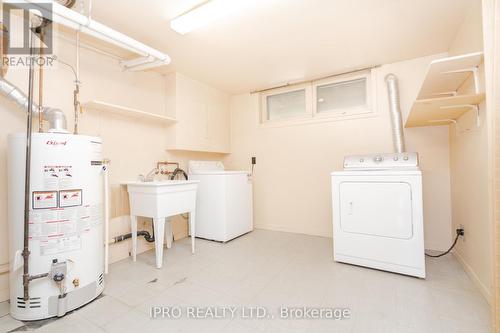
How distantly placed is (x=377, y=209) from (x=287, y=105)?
216 centimetres

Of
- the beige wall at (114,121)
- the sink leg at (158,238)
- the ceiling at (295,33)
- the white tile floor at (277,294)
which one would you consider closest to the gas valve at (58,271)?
the white tile floor at (277,294)

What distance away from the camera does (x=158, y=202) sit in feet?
7.23

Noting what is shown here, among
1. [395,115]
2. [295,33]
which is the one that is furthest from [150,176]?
[395,115]

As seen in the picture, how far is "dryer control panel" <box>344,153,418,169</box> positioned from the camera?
2219 mm

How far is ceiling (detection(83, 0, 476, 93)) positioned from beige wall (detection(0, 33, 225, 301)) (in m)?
0.50

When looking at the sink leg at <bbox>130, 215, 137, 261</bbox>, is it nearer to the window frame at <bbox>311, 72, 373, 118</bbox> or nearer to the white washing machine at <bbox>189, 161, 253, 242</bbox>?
the white washing machine at <bbox>189, 161, 253, 242</bbox>

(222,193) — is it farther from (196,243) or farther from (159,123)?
(159,123)

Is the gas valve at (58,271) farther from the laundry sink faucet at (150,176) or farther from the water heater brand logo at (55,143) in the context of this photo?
the laundry sink faucet at (150,176)

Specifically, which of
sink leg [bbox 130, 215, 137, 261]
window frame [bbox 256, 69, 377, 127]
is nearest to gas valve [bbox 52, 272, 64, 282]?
sink leg [bbox 130, 215, 137, 261]

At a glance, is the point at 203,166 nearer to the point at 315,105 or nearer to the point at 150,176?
the point at 150,176

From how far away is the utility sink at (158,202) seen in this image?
2.21 m

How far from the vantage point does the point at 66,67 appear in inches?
83.7

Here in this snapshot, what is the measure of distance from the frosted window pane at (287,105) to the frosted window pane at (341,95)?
254 mm


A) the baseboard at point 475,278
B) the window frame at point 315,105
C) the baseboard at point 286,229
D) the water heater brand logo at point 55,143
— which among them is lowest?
the baseboard at point 286,229
